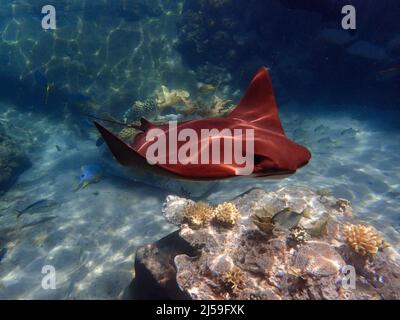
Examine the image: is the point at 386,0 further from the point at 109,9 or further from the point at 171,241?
the point at 171,241

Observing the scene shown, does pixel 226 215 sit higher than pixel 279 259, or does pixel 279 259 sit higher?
pixel 226 215

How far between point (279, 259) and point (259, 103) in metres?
2.36

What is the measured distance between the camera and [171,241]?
17.4 ft

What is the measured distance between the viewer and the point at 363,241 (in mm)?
4926

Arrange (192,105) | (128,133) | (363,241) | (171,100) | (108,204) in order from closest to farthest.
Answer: (363,241) < (108,204) < (128,133) < (192,105) < (171,100)

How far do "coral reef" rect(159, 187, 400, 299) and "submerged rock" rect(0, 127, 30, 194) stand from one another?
795 cm

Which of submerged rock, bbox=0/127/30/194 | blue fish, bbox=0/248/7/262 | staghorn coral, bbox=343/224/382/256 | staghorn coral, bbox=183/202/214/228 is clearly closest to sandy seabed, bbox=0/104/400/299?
blue fish, bbox=0/248/7/262

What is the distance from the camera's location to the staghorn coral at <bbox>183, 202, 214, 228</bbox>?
5.06m

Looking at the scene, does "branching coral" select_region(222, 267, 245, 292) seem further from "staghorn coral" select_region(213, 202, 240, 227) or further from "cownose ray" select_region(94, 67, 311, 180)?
"cownose ray" select_region(94, 67, 311, 180)

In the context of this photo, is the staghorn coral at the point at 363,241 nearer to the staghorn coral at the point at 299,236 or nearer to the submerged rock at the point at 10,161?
the staghorn coral at the point at 299,236

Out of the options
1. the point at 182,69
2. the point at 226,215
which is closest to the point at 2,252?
the point at 226,215

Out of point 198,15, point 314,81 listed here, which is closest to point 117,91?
point 198,15

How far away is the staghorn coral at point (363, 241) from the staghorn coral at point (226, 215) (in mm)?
1852

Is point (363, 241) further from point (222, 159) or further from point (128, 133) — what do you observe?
point (128, 133)
